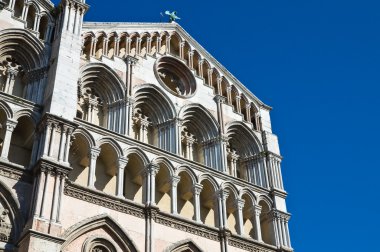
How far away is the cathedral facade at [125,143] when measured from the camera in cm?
1892

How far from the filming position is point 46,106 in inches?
808

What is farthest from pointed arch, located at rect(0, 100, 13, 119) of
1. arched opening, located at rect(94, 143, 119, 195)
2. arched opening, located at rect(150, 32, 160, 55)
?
arched opening, located at rect(150, 32, 160, 55)

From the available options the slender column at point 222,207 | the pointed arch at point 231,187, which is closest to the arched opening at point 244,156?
the pointed arch at point 231,187

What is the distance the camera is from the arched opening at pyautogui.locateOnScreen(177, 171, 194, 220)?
2362 cm

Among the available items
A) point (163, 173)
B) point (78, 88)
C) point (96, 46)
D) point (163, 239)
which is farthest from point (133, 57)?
point (163, 239)

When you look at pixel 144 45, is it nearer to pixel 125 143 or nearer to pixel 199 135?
pixel 199 135

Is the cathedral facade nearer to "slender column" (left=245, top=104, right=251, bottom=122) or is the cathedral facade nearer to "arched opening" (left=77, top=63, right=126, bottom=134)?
"arched opening" (left=77, top=63, right=126, bottom=134)

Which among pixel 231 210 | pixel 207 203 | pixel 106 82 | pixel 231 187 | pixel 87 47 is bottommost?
pixel 231 210

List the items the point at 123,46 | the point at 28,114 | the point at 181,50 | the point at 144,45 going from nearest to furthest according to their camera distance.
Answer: the point at 28,114
the point at 123,46
the point at 144,45
the point at 181,50

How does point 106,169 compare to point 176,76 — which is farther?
point 176,76

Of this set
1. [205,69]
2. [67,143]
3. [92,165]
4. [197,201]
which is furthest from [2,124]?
[205,69]

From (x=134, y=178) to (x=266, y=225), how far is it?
673cm

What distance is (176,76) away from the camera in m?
27.6

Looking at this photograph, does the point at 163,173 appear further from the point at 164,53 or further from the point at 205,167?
the point at 164,53
